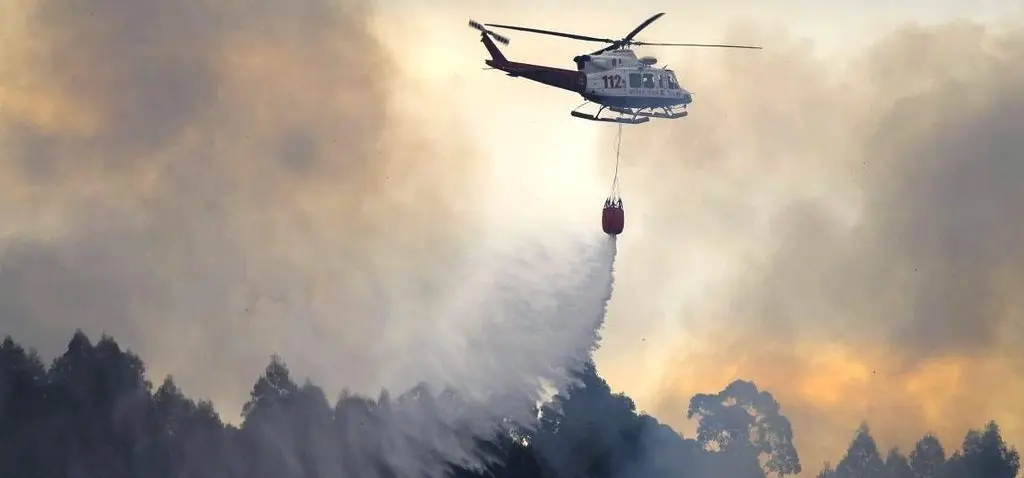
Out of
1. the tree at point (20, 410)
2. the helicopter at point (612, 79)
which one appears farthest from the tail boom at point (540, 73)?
the tree at point (20, 410)

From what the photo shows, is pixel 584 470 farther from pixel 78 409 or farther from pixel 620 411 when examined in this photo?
pixel 78 409

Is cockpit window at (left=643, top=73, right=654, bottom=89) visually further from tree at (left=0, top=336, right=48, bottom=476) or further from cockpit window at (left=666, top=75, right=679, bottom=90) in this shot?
tree at (left=0, top=336, right=48, bottom=476)

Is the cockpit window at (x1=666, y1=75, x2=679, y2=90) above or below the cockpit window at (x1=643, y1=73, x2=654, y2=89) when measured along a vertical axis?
above

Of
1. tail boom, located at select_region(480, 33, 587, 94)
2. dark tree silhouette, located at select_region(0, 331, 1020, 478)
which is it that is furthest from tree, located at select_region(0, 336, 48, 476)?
tail boom, located at select_region(480, 33, 587, 94)

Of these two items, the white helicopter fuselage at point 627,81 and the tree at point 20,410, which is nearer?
the white helicopter fuselage at point 627,81

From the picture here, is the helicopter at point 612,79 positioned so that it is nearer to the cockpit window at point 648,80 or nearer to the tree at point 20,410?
the cockpit window at point 648,80

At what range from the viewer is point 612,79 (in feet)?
322

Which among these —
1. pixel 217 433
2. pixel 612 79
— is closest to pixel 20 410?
pixel 217 433

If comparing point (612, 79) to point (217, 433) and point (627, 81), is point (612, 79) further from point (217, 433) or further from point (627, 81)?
point (217, 433)

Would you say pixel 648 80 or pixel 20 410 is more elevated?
pixel 648 80

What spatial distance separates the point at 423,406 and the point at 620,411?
33.2 metres

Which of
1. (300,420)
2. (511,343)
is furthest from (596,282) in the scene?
(300,420)

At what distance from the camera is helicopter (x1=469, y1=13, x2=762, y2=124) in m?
97.9

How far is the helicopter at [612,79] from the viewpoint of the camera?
321 ft
